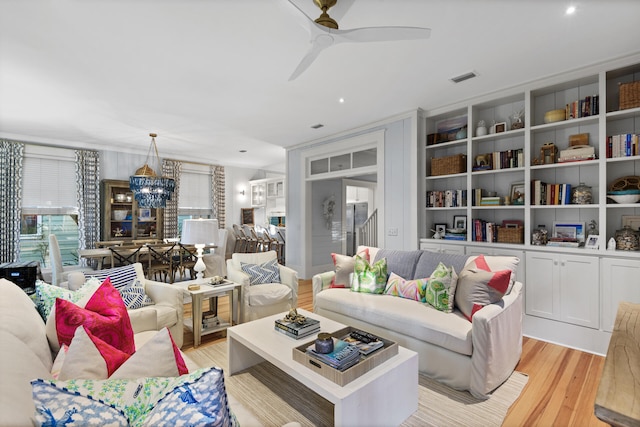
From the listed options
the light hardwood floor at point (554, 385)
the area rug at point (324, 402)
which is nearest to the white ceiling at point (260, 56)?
the area rug at point (324, 402)

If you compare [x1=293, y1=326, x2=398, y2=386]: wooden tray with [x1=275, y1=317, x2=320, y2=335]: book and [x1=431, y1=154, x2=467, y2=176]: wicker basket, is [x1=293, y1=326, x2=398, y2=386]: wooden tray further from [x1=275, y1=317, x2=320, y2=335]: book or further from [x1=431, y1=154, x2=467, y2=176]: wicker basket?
[x1=431, y1=154, x2=467, y2=176]: wicker basket

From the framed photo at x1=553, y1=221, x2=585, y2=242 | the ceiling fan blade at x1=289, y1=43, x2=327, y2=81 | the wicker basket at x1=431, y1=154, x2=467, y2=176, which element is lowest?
the framed photo at x1=553, y1=221, x2=585, y2=242

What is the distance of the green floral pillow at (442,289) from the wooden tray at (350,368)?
2.69 feet

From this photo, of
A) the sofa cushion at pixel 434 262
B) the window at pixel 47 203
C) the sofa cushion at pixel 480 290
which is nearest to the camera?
the sofa cushion at pixel 480 290

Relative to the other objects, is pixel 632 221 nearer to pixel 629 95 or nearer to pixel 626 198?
pixel 626 198

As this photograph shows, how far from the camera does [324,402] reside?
218 cm

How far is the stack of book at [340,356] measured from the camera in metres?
1.79

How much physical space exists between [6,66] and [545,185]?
5600 mm

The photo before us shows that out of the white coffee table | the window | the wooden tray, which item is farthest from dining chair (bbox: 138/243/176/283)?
the wooden tray

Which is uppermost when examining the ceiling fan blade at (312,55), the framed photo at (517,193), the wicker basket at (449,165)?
the ceiling fan blade at (312,55)

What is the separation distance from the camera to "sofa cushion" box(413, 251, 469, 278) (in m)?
2.98

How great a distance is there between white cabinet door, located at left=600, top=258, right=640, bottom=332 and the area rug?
1.16 meters

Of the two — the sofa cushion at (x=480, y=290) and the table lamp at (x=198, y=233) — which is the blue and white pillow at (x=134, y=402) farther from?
the table lamp at (x=198, y=233)

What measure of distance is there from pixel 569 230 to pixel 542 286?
673 mm
